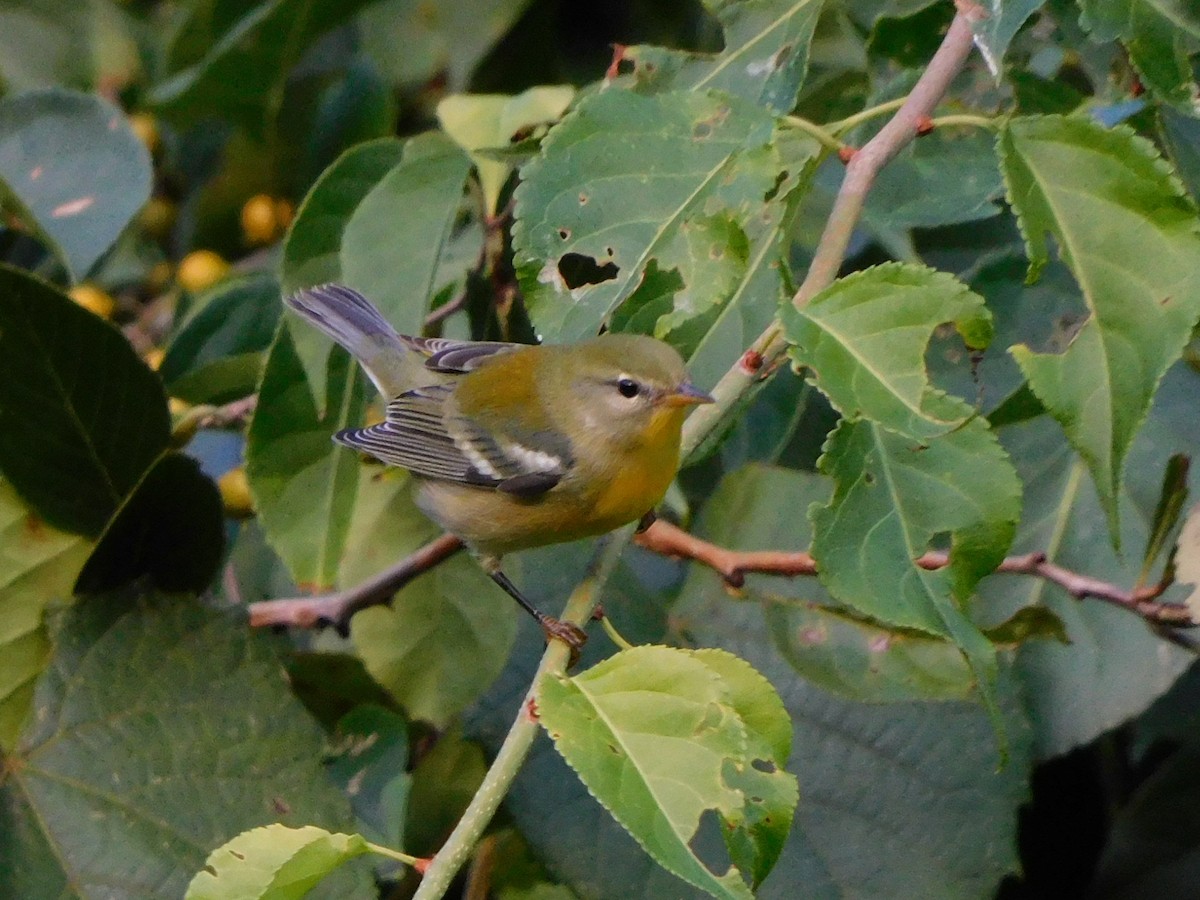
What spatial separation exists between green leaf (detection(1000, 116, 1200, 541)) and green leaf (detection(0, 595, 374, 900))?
102 cm

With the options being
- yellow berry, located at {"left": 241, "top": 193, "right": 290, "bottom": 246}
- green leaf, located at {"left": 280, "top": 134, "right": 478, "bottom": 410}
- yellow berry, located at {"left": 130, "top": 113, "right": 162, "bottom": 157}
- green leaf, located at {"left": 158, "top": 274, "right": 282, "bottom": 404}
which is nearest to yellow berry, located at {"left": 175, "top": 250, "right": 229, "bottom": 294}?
yellow berry, located at {"left": 241, "top": 193, "right": 290, "bottom": 246}

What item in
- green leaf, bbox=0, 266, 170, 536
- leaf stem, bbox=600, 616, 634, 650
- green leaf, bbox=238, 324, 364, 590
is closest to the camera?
leaf stem, bbox=600, 616, 634, 650

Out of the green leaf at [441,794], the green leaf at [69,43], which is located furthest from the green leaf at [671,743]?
the green leaf at [69,43]

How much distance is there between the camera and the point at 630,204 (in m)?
1.39

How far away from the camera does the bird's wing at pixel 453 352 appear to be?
7.01 feet

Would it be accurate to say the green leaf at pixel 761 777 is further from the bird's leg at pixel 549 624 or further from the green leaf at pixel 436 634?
the green leaf at pixel 436 634

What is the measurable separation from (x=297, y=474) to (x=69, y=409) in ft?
1.10

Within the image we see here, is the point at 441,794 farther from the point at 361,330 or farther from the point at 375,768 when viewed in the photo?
the point at 361,330

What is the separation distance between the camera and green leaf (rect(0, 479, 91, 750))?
1785 millimetres

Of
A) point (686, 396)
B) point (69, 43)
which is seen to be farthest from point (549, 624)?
point (69, 43)

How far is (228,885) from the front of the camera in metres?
1.04

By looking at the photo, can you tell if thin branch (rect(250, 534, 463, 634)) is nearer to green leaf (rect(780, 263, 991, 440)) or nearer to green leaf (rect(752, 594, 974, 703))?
green leaf (rect(752, 594, 974, 703))

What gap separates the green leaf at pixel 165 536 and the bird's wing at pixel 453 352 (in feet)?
1.44

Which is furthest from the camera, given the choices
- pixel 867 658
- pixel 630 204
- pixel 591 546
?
pixel 591 546
